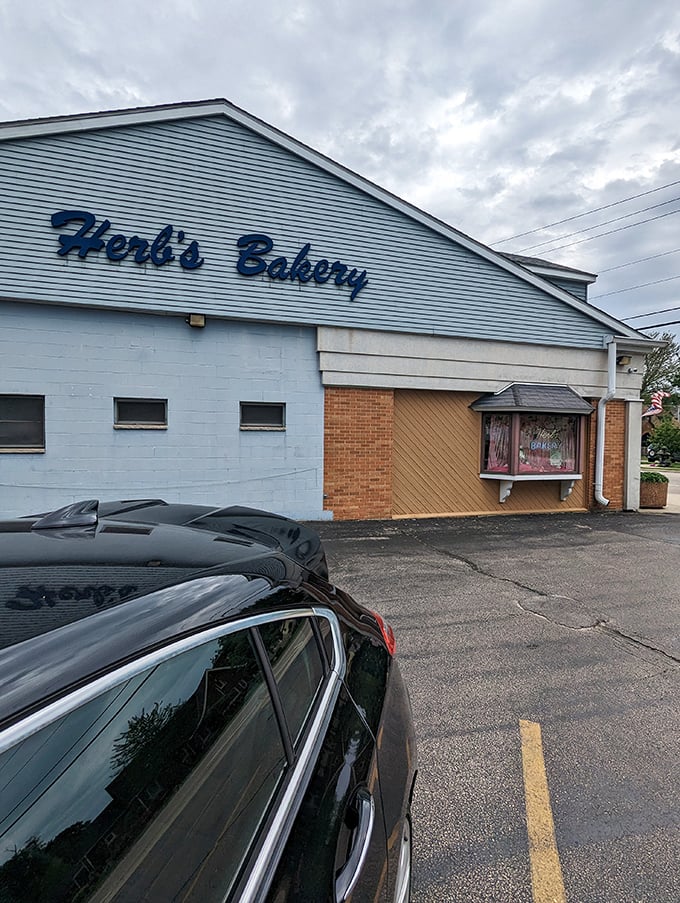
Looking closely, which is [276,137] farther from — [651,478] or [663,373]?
[663,373]

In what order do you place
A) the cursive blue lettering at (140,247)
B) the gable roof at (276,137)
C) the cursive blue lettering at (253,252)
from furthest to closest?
1. the cursive blue lettering at (253,252)
2. the cursive blue lettering at (140,247)
3. the gable roof at (276,137)

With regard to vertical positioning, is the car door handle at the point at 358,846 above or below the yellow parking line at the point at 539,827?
above

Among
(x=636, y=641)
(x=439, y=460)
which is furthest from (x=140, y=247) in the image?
(x=636, y=641)

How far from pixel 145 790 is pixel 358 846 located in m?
0.69

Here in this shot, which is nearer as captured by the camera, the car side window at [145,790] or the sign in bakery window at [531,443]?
the car side window at [145,790]

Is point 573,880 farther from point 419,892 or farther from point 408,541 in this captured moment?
point 408,541

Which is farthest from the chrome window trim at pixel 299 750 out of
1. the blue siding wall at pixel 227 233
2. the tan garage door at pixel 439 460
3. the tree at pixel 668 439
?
the tree at pixel 668 439

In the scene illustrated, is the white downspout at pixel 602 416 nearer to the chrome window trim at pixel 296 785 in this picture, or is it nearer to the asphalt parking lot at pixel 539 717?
the asphalt parking lot at pixel 539 717

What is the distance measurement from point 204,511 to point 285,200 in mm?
8696

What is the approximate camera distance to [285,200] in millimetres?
10414

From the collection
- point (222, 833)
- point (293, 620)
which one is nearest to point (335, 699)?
point (293, 620)

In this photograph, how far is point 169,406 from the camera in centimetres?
977

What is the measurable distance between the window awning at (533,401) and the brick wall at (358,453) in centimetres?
242

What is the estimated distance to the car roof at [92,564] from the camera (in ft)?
4.22
